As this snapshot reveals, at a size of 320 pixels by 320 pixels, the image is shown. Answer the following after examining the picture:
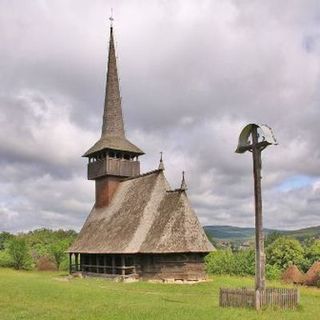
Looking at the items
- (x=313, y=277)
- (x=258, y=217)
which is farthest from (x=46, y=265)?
(x=258, y=217)

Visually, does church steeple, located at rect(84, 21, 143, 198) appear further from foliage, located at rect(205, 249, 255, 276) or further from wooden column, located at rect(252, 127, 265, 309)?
wooden column, located at rect(252, 127, 265, 309)

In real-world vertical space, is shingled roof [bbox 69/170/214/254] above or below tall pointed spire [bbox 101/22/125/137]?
below

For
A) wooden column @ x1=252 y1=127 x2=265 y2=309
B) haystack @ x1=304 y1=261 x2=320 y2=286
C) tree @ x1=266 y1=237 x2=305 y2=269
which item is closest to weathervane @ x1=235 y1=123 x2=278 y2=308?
wooden column @ x1=252 y1=127 x2=265 y2=309

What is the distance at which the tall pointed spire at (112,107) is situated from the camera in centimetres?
4828

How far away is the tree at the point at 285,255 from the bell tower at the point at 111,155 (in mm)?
30260

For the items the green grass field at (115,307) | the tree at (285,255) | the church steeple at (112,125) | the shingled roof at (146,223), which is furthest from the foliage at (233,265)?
the green grass field at (115,307)

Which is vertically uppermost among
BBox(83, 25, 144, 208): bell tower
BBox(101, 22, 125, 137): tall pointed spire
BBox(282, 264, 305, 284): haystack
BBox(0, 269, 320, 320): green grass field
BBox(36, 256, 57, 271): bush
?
BBox(101, 22, 125, 137): tall pointed spire

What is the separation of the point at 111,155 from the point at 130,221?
31.1 ft

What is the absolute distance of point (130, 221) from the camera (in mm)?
38781

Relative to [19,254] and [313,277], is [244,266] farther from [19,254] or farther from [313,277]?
[19,254]

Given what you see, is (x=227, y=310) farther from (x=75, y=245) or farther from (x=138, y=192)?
(x=75, y=245)

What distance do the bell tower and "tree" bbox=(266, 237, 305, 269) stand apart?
3026cm

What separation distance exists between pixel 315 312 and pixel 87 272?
28735 mm

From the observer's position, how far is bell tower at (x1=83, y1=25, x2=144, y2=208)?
45.8 metres
